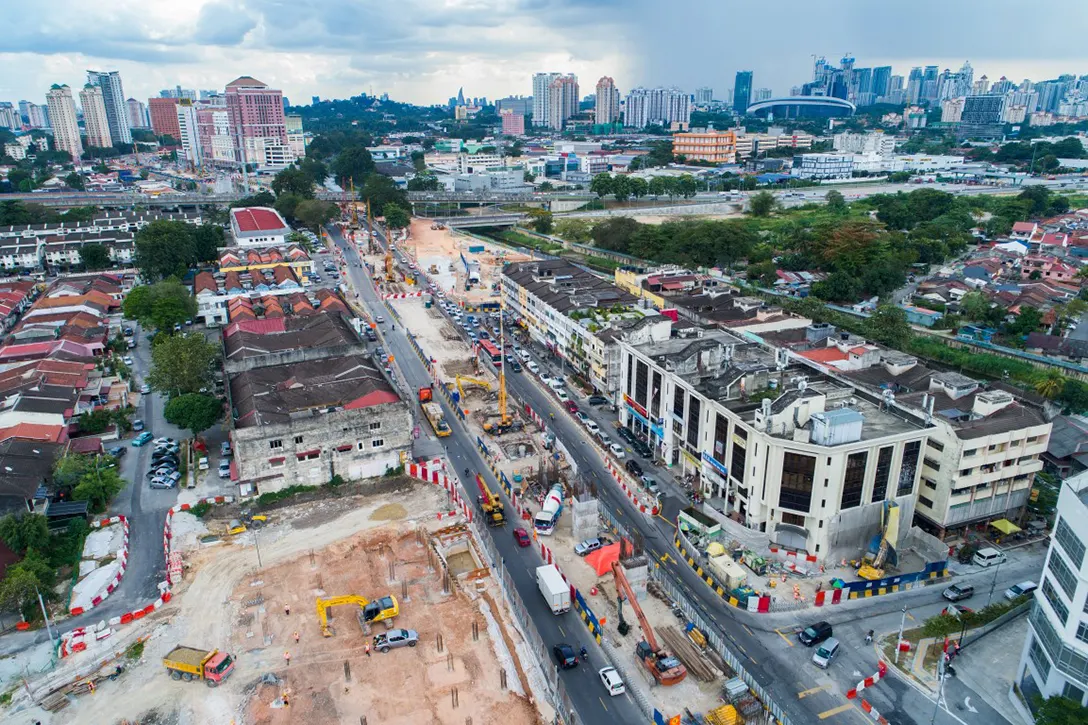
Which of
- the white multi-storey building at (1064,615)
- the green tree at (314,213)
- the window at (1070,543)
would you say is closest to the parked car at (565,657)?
the white multi-storey building at (1064,615)

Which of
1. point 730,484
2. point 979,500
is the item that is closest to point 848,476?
point 730,484

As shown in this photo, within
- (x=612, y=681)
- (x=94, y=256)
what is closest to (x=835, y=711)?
(x=612, y=681)

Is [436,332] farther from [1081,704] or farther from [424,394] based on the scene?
[1081,704]

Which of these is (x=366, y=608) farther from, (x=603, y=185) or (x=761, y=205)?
(x=603, y=185)

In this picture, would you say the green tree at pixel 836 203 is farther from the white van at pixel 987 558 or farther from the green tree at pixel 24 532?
the green tree at pixel 24 532

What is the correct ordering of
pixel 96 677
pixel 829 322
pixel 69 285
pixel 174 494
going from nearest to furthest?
pixel 96 677
pixel 174 494
pixel 829 322
pixel 69 285

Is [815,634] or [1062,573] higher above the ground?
[1062,573]

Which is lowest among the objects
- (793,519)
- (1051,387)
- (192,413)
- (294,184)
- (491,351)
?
(793,519)
